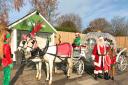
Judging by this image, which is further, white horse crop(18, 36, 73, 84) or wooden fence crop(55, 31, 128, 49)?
wooden fence crop(55, 31, 128, 49)

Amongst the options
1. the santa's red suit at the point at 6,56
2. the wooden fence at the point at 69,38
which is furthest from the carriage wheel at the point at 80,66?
the wooden fence at the point at 69,38

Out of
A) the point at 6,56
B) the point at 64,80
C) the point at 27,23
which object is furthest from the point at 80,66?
the point at 27,23

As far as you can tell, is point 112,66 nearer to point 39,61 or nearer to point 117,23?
point 39,61

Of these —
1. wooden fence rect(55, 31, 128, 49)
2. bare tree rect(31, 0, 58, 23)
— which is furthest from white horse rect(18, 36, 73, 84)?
bare tree rect(31, 0, 58, 23)

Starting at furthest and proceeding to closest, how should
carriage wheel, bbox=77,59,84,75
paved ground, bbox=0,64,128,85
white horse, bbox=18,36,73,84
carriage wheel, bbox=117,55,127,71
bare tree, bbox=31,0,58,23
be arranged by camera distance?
bare tree, bbox=31,0,58,23 → carriage wheel, bbox=117,55,127,71 → carriage wheel, bbox=77,59,84,75 → paved ground, bbox=0,64,128,85 → white horse, bbox=18,36,73,84

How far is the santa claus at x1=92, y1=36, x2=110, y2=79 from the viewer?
50.5ft

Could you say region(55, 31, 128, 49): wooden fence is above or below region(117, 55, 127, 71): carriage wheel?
above

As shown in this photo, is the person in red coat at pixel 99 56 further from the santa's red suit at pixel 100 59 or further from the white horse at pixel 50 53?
the white horse at pixel 50 53

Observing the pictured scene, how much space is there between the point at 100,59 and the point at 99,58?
8 cm

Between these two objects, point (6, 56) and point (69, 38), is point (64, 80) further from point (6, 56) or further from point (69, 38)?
point (69, 38)

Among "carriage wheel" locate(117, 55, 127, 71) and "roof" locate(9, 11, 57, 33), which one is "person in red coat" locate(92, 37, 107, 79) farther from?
"roof" locate(9, 11, 57, 33)

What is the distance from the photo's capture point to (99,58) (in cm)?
1539

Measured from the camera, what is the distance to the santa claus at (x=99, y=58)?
15383 millimetres

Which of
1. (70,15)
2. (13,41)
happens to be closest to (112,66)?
(13,41)
